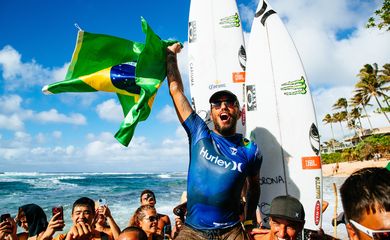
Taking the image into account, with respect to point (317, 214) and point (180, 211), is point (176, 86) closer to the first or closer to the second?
point (180, 211)

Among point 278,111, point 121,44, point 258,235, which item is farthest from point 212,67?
point 258,235

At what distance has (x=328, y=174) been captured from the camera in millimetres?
39562

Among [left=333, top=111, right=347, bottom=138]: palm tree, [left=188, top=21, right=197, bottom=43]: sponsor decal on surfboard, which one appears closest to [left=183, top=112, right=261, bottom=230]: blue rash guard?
[left=188, top=21, right=197, bottom=43]: sponsor decal on surfboard

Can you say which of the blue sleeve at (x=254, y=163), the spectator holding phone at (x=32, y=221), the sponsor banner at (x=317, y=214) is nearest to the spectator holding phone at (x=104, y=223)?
the spectator holding phone at (x=32, y=221)

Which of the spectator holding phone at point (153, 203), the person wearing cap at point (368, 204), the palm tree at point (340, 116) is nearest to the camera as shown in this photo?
the person wearing cap at point (368, 204)

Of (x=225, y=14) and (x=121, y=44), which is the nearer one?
(x=121, y=44)

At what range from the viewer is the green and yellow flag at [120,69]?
3432 mm

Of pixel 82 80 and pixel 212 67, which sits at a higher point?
pixel 212 67

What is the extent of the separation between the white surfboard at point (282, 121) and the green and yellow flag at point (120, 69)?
1.60 meters

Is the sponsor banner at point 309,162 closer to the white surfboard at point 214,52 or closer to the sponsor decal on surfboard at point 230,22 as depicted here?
the white surfboard at point 214,52

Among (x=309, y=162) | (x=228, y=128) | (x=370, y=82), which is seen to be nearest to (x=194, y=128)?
(x=228, y=128)

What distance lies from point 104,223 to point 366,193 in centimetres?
407

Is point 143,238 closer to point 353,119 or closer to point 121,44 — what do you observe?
point 121,44

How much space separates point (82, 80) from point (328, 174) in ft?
134
